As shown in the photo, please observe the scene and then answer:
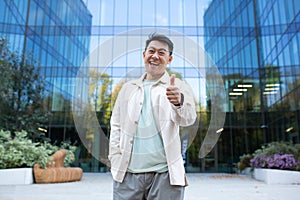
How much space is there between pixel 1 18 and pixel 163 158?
60.3 feet

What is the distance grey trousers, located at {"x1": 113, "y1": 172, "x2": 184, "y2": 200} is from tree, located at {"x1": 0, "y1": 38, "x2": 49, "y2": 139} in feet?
39.2

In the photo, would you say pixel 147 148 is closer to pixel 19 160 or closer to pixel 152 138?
pixel 152 138

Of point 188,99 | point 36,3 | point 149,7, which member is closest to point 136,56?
point 188,99

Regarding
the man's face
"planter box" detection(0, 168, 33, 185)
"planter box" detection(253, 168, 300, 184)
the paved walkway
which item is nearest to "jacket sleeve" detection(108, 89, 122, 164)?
the man's face

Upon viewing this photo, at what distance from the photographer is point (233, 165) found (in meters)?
18.5

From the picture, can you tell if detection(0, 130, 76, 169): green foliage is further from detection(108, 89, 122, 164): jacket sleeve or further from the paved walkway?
detection(108, 89, 122, 164): jacket sleeve

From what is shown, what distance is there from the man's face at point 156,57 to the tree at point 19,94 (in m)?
12.0

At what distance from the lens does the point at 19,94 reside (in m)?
13.3

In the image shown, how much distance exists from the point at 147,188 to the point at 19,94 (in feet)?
43.8

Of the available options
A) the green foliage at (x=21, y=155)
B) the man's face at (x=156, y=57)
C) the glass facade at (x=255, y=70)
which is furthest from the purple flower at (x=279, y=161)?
the man's face at (x=156, y=57)

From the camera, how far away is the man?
166 centimetres

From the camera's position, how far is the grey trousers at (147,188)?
1644 millimetres

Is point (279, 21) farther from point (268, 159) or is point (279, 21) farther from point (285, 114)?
point (268, 159)

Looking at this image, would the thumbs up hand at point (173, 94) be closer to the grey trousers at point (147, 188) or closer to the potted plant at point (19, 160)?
the grey trousers at point (147, 188)
